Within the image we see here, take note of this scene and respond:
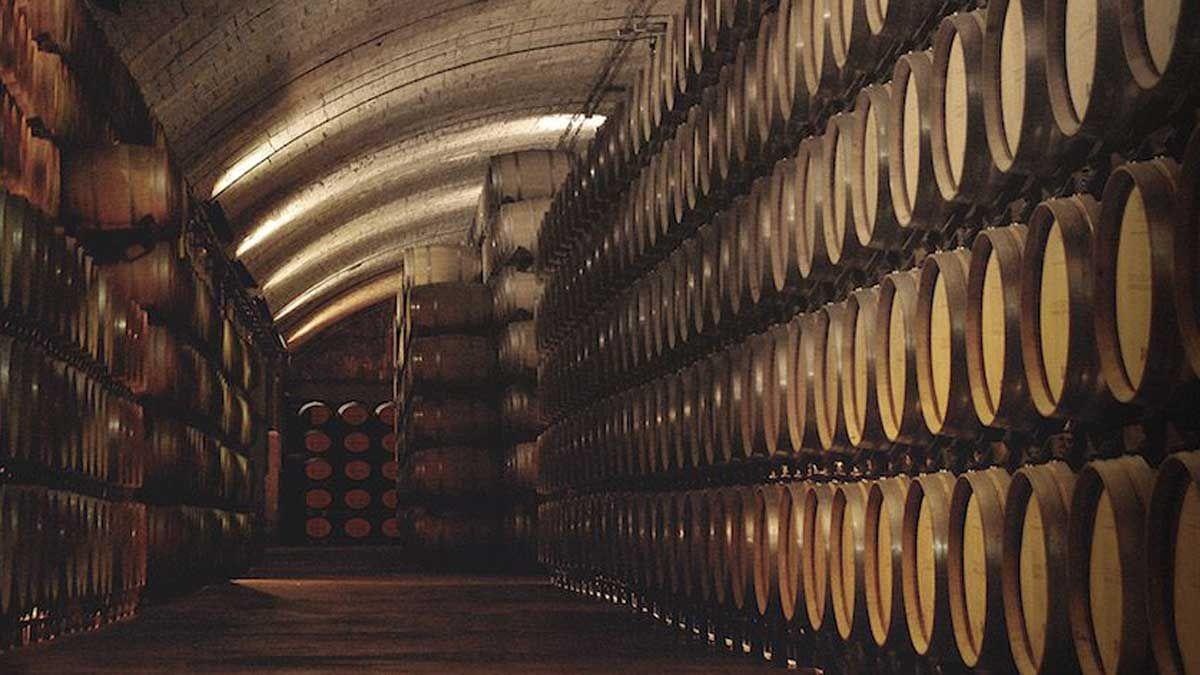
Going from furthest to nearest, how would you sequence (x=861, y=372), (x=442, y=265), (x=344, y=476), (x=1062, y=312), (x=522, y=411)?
(x=344, y=476) → (x=442, y=265) → (x=522, y=411) → (x=861, y=372) → (x=1062, y=312)

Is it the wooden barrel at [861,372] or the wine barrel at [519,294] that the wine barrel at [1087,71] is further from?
the wine barrel at [519,294]

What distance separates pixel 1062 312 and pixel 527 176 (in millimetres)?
12878

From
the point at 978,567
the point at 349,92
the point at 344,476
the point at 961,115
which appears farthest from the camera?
the point at 344,476

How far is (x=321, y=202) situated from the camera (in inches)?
828

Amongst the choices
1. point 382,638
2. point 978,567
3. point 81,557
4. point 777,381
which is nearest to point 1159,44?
point 978,567

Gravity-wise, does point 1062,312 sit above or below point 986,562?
above

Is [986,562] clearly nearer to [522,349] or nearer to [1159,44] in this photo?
[1159,44]

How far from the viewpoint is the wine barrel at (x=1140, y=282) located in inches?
127

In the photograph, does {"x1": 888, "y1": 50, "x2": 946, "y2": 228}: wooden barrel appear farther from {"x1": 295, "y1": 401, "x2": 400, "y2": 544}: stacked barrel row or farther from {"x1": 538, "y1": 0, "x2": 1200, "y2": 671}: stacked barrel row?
{"x1": 295, "y1": 401, "x2": 400, "y2": 544}: stacked barrel row

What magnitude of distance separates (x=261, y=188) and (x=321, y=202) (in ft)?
8.29

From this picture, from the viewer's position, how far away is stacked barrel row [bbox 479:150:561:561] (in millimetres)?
16188

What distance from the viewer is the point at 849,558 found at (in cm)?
555

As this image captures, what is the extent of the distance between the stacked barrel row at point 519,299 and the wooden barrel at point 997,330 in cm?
1161

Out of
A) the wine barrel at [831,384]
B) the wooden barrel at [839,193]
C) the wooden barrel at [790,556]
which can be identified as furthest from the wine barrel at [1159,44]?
the wooden barrel at [790,556]
